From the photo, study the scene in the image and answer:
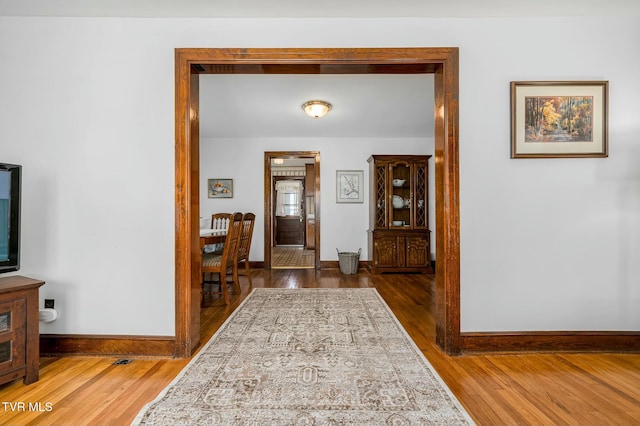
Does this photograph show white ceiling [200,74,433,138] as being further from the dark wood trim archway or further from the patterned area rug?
the patterned area rug

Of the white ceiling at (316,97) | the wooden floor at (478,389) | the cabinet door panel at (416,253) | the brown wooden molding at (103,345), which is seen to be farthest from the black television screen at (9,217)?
the cabinet door panel at (416,253)

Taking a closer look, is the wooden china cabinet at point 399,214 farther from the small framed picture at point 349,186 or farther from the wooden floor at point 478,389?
the wooden floor at point 478,389

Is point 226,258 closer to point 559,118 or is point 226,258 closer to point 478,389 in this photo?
point 478,389

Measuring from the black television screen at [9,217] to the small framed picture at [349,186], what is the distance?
4.24m

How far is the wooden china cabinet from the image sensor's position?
4.90 meters

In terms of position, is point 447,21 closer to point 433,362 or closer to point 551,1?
point 551,1

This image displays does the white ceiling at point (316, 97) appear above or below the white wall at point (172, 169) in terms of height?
above

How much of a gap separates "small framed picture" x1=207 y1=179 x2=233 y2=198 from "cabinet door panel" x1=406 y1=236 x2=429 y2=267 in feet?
10.5

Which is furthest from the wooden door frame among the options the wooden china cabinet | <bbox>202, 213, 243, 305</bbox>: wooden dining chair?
<bbox>202, 213, 243, 305</bbox>: wooden dining chair

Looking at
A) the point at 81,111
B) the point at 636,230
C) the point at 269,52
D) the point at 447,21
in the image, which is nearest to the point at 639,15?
the point at 447,21

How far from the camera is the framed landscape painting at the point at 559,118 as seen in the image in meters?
2.10

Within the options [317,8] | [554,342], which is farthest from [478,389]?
[317,8]

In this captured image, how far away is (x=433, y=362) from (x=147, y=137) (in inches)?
95.2

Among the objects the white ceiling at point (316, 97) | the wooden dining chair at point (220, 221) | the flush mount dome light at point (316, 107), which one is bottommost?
the wooden dining chair at point (220, 221)
